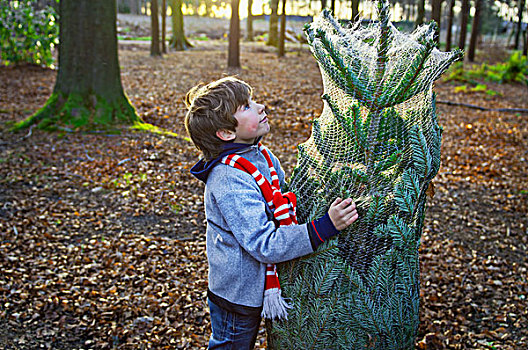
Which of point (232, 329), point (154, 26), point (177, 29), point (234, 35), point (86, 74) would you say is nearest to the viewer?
Result: point (232, 329)

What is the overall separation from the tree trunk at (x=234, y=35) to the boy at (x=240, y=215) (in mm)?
13934

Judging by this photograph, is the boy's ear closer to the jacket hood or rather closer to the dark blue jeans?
the jacket hood

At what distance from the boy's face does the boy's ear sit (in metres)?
0.02

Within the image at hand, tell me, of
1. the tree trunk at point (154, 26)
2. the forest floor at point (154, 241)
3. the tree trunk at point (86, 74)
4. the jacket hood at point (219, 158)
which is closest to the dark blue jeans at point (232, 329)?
the jacket hood at point (219, 158)

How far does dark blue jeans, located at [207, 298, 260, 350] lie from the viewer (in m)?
2.11

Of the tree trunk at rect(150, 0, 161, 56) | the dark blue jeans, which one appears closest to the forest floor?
the dark blue jeans

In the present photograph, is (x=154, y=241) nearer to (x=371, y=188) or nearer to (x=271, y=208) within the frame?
(x=271, y=208)

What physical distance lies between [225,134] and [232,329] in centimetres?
90

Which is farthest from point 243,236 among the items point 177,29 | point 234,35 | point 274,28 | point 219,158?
point 274,28

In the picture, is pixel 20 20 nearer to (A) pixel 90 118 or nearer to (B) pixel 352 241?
(A) pixel 90 118

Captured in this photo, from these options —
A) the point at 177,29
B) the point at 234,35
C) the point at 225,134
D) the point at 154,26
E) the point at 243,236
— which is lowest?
the point at 243,236

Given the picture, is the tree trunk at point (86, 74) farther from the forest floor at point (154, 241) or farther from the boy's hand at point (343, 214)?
the boy's hand at point (343, 214)

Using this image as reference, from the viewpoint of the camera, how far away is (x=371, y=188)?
6.11ft

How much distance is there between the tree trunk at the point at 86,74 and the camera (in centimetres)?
743
